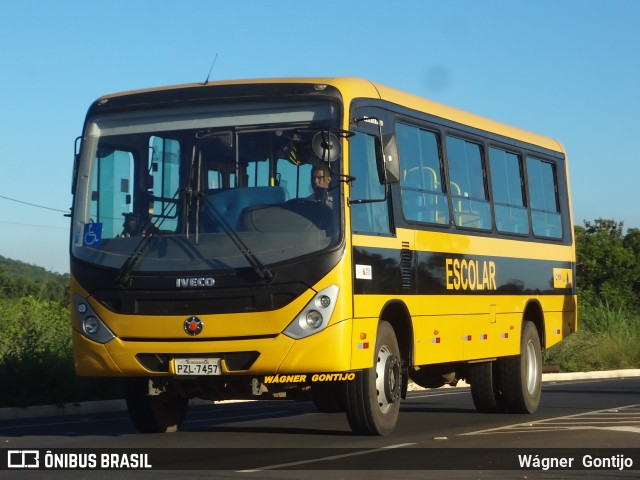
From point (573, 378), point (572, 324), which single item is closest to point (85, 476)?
point (572, 324)

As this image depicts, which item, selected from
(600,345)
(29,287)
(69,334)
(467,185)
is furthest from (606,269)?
(467,185)

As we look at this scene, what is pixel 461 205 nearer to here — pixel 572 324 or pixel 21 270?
pixel 572 324

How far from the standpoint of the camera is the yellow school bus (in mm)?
12781

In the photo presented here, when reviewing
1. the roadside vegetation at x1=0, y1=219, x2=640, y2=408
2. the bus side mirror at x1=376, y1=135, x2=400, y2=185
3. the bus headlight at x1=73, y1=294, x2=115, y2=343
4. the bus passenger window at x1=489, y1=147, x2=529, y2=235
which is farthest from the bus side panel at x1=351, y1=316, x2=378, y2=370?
the roadside vegetation at x1=0, y1=219, x2=640, y2=408

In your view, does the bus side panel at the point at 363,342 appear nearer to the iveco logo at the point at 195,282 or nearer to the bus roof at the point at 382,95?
the iveco logo at the point at 195,282

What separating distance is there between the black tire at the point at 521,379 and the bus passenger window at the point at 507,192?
1.38m

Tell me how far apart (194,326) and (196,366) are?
1.25 feet

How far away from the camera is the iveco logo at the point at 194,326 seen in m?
12.9

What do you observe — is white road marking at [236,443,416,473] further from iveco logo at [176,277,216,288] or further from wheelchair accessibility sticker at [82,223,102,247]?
wheelchair accessibility sticker at [82,223,102,247]

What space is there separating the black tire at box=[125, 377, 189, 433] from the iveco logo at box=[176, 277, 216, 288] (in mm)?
1597

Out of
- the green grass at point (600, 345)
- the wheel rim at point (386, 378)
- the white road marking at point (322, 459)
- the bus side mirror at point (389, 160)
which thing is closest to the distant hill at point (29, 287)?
the green grass at point (600, 345)

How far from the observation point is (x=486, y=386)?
58.4 feet

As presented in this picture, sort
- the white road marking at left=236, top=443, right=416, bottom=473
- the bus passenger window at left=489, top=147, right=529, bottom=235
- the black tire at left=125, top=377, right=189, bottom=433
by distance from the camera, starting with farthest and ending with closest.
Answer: the bus passenger window at left=489, top=147, right=529, bottom=235
the black tire at left=125, top=377, right=189, bottom=433
the white road marking at left=236, top=443, right=416, bottom=473

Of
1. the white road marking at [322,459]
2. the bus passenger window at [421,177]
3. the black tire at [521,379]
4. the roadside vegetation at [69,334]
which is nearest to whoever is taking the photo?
the white road marking at [322,459]
